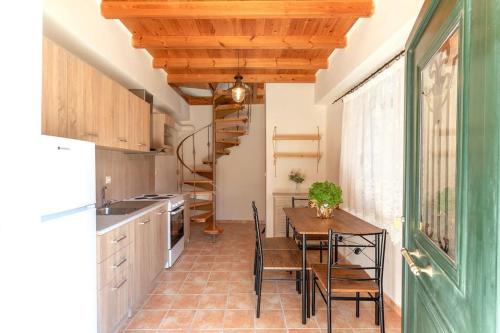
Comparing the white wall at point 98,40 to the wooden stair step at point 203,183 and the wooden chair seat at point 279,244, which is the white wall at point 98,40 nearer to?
the wooden stair step at point 203,183

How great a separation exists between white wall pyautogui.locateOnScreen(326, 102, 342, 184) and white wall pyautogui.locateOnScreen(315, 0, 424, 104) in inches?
17.1

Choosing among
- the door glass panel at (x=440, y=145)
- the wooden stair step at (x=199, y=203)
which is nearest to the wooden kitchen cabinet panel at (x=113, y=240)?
the door glass panel at (x=440, y=145)

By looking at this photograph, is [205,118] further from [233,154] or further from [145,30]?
[145,30]

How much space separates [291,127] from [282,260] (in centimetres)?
274

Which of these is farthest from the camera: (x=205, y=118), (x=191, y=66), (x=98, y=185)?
(x=205, y=118)

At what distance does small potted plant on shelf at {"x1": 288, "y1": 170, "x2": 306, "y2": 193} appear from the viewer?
14.8 ft

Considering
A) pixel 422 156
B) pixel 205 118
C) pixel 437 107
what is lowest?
pixel 422 156

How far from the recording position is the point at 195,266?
342 centimetres

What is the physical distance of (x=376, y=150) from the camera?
2.63 meters

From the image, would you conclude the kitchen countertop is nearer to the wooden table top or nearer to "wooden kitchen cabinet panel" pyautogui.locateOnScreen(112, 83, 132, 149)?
"wooden kitchen cabinet panel" pyautogui.locateOnScreen(112, 83, 132, 149)

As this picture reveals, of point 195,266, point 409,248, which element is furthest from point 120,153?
point 409,248

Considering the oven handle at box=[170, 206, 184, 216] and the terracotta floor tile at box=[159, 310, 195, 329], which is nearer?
the terracotta floor tile at box=[159, 310, 195, 329]

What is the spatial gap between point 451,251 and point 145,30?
3.23 metres

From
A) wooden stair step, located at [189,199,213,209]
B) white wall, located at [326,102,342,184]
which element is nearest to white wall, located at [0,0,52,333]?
white wall, located at [326,102,342,184]
